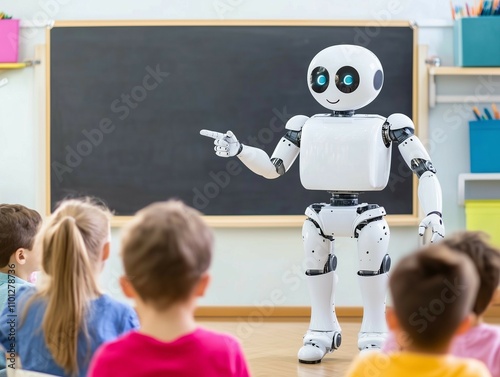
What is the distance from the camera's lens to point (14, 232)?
8.87ft

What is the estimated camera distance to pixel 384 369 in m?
1.45

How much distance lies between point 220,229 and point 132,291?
3982mm

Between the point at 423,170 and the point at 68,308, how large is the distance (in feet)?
7.67

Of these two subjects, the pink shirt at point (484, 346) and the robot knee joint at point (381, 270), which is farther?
the robot knee joint at point (381, 270)

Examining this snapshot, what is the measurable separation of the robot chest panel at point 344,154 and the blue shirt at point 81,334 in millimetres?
2119

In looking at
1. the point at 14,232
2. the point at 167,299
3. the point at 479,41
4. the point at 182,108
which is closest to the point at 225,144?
the point at 14,232

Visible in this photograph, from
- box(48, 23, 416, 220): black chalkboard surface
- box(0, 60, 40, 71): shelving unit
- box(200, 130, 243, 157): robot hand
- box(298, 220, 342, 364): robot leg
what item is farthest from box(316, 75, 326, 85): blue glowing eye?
box(0, 60, 40, 71): shelving unit

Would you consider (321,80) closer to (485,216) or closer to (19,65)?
(485,216)

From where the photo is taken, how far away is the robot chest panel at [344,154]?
399cm

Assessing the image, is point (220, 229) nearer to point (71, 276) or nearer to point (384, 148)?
point (384, 148)

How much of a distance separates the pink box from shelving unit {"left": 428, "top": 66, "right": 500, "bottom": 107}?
2520mm

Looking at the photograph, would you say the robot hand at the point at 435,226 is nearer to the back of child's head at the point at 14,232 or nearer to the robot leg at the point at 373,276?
the robot leg at the point at 373,276

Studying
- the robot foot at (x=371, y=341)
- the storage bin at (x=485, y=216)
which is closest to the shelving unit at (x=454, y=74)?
the storage bin at (x=485, y=216)

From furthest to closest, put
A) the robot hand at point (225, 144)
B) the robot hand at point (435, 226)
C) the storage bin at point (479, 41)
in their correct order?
the storage bin at point (479, 41)
the robot hand at point (225, 144)
the robot hand at point (435, 226)
